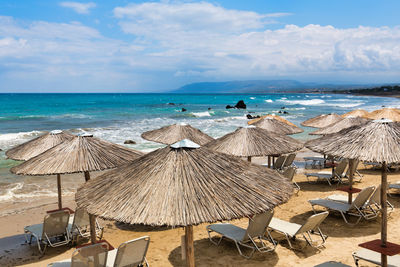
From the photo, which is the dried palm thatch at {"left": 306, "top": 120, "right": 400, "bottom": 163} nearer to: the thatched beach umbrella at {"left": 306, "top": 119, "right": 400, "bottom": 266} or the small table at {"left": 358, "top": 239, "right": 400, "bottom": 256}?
the thatched beach umbrella at {"left": 306, "top": 119, "right": 400, "bottom": 266}

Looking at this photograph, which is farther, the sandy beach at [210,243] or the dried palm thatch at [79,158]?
the sandy beach at [210,243]

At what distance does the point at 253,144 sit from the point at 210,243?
236 centimetres

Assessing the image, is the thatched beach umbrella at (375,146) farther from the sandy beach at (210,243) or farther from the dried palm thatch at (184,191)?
the dried palm thatch at (184,191)

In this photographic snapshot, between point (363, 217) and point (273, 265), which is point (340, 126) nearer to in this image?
point (363, 217)

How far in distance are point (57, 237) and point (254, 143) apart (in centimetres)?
448

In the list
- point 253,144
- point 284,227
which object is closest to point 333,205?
point 284,227

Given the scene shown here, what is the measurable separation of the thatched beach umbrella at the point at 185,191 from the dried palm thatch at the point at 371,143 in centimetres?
157

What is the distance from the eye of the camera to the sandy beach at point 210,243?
17.9ft

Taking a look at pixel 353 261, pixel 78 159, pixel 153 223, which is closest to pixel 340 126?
pixel 353 261

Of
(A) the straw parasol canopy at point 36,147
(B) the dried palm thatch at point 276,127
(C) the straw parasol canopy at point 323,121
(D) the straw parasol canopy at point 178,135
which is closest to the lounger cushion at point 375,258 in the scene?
(D) the straw parasol canopy at point 178,135

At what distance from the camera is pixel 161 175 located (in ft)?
11.4

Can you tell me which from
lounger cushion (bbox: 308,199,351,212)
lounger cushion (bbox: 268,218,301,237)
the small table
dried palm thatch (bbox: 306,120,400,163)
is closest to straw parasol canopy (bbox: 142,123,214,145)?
lounger cushion (bbox: 308,199,351,212)

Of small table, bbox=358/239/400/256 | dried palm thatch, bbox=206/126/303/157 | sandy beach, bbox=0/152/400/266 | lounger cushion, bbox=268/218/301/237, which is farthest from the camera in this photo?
dried palm thatch, bbox=206/126/303/157

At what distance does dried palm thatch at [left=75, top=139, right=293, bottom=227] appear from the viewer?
10.6 ft
